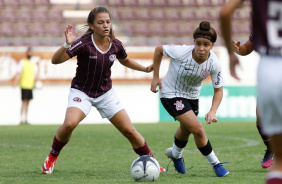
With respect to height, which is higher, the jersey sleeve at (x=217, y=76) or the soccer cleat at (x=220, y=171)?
the jersey sleeve at (x=217, y=76)

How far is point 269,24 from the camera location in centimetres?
276

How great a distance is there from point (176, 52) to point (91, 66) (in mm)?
925

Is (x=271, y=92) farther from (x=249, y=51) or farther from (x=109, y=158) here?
(x=109, y=158)

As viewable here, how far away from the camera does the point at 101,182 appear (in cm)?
573

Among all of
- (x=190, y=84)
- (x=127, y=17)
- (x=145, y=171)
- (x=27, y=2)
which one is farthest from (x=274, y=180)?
(x=27, y=2)

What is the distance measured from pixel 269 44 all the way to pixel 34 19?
18.9 metres

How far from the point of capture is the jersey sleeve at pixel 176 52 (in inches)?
252

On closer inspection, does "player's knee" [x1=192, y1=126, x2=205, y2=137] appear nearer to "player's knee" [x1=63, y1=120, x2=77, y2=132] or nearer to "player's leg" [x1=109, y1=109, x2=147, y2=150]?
"player's leg" [x1=109, y1=109, x2=147, y2=150]

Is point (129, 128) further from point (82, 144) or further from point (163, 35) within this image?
point (163, 35)

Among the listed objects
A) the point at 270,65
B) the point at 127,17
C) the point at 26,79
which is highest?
the point at 270,65

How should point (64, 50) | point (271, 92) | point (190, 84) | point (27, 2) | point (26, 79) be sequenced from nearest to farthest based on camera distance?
point (271, 92)
point (64, 50)
point (190, 84)
point (26, 79)
point (27, 2)

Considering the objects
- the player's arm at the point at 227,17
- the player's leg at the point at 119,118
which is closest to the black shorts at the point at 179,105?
the player's leg at the point at 119,118

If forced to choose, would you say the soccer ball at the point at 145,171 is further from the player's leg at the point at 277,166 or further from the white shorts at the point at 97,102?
the player's leg at the point at 277,166

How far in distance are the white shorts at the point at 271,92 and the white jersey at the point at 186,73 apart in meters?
3.53
